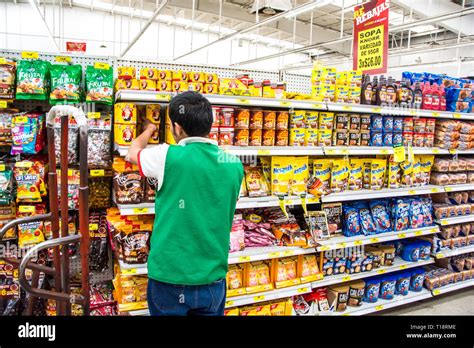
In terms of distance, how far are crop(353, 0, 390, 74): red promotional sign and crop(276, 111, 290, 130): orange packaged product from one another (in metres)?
1.84

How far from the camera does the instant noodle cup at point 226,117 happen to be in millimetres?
2711

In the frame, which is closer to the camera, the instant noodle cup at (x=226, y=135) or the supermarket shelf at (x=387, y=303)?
the instant noodle cup at (x=226, y=135)

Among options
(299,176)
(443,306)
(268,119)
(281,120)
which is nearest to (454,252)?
(443,306)

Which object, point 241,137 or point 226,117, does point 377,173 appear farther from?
point 226,117

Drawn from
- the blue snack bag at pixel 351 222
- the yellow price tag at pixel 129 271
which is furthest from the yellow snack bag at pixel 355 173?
the yellow price tag at pixel 129 271

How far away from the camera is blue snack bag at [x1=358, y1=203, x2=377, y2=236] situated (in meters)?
3.43

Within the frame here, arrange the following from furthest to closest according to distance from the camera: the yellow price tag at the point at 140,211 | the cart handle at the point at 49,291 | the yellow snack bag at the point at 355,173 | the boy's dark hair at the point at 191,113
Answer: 1. the yellow snack bag at the point at 355,173
2. the yellow price tag at the point at 140,211
3. the boy's dark hair at the point at 191,113
4. the cart handle at the point at 49,291

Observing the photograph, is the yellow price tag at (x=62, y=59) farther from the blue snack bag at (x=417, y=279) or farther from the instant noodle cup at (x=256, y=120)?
the blue snack bag at (x=417, y=279)

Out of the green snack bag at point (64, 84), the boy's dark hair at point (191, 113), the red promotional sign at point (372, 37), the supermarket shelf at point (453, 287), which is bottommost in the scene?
the supermarket shelf at point (453, 287)

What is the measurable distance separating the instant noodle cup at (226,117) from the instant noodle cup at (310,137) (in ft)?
2.31

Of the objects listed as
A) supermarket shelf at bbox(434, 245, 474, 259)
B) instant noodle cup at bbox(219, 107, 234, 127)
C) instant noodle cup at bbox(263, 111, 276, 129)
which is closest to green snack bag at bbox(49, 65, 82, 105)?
instant noodle cup at bbox(219, 107, 234, 127)

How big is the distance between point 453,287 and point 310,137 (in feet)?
8.25
